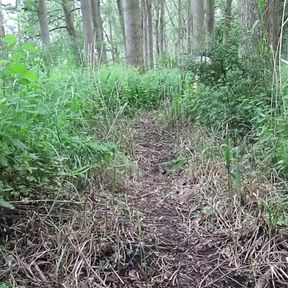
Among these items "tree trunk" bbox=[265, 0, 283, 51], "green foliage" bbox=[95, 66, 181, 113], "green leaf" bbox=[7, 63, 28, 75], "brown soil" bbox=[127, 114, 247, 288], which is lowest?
"brown soil" bbox=[127, 114, 247, 288]

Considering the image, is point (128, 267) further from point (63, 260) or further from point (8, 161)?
point (8, 161)

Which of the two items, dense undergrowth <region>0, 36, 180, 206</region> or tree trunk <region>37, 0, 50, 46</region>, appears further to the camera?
tree trunk <region>37, 0, 50, 46</region>

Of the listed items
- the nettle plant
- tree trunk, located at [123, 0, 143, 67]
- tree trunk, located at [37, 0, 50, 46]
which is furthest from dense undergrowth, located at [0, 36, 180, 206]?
tree trunk, located at [37, 0, 50, 46]

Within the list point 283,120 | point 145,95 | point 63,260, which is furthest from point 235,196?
point 145,95

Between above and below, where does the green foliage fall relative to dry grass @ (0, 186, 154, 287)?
above

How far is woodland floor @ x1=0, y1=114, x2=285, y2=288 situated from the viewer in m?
1.79

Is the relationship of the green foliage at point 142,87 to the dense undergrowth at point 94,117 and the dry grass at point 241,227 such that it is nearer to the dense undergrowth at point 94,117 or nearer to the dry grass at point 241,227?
the dense undergrowth at point 94,117

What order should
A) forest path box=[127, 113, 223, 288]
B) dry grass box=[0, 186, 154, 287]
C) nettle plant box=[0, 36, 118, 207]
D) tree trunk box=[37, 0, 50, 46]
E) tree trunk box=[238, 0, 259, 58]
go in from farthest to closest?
1. tree trunk box=[37, 0, 50, 46]
2. tree trunk box=[238, 0, 259, 58]
3. nettle plant box=[0, 36, 118, 207]
4. forest path box=[127, 113, 223, 288]
5. dry grass box=[0, 186, 154, 287]

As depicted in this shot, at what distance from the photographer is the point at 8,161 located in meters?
2.02

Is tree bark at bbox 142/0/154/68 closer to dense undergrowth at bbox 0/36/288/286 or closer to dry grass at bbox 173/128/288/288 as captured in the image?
dense undergrowth at bbox 0/36/288/286

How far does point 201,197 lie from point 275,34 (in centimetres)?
185

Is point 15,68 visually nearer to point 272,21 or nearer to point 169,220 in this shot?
point 169,220

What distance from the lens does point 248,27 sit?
4.07 meters

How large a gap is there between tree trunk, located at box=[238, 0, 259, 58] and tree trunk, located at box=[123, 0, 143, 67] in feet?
12.4
